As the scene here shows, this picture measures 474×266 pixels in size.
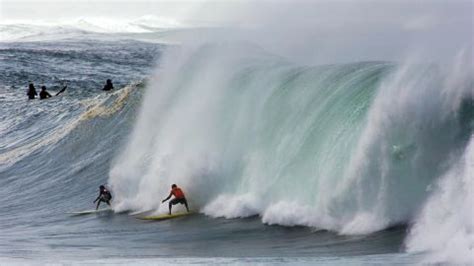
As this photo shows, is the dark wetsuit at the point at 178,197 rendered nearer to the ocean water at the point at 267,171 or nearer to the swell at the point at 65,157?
the ocean water at the point at 267,171

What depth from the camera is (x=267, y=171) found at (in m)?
17.2

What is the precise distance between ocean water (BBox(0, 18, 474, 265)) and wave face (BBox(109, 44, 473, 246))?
0.03 meters

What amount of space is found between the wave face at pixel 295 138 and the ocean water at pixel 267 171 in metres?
0.03

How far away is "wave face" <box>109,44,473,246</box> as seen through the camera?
14.2m

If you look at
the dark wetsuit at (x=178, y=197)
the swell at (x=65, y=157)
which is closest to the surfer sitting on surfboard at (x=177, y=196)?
the dark wetsuit at (x=178, y=197)

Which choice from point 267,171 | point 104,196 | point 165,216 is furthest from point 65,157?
point 267,171

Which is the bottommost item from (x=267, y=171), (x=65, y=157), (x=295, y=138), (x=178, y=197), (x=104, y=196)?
(x=178, y=197)

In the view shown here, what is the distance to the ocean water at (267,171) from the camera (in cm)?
1341

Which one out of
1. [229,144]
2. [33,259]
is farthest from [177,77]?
[33,259]

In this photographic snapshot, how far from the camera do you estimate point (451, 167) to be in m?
13.5

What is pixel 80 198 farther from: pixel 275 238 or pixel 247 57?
pixel 275 238

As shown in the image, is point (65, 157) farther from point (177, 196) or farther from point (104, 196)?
point (177, 196)

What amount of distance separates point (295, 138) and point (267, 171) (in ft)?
2.68

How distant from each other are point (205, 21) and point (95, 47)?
142 ft
